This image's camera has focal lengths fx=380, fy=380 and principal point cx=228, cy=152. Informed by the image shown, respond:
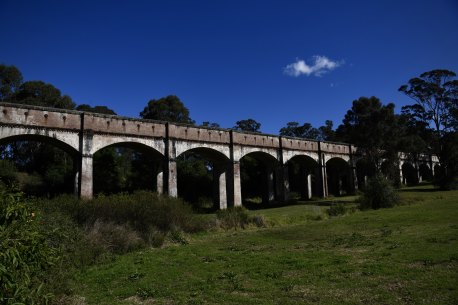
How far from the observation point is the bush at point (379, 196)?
24.0 metres

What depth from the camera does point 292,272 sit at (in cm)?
805

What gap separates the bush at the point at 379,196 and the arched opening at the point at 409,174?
30298mm

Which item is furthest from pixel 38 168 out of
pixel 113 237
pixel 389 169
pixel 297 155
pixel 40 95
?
pixel 389 169

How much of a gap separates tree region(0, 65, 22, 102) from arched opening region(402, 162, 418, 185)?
48703 millimetres

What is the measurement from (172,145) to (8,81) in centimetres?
2449

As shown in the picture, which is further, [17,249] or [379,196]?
[379,196]

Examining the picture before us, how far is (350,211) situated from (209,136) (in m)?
12.0

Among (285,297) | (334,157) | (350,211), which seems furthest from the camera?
(334,157)

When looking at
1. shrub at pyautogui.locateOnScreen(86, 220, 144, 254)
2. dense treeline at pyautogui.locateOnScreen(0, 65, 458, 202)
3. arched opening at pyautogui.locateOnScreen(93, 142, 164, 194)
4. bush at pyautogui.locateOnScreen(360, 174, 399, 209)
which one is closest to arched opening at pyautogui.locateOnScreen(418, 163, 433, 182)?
dense treeline at pyautogui.locateOnScreen(0, 65, 458, 202)

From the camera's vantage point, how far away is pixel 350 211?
74.7ft

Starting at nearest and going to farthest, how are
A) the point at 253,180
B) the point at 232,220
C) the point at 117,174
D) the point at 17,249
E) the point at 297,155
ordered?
the point at 17,249 < the point at 232,220 < the point at 117,174 < the point at 297,155 < the point at 253,180

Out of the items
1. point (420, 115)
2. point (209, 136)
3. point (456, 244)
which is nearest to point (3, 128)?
point (209, 136)

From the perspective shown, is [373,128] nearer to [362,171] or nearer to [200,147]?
[362,171]

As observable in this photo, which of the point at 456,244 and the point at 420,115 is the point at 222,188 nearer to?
the point at 456,244
